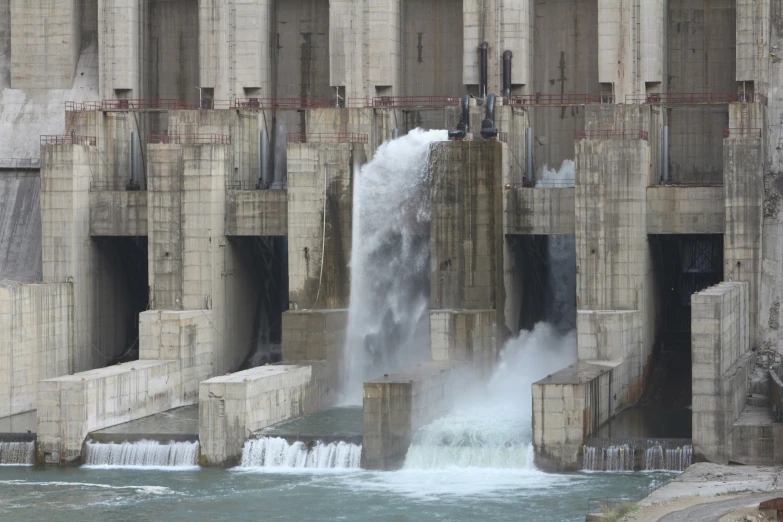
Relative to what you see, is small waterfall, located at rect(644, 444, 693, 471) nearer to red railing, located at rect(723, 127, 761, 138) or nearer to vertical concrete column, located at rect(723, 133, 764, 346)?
vertical concrete column, located at rect(723, 133, 764, 346)

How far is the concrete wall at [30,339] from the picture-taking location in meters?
53.9

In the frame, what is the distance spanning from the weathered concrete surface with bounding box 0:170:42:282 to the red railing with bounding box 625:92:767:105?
78.2ft

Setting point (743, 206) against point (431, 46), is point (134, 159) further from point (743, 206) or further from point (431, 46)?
point (743, 206)

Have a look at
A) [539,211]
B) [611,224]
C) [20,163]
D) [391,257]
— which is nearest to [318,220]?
[391,257]

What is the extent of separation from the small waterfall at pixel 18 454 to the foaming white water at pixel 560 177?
22.4 meters

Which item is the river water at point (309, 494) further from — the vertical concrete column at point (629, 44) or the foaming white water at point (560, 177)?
the vertical concrete column at point (629, 44)

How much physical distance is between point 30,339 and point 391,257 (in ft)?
42.6

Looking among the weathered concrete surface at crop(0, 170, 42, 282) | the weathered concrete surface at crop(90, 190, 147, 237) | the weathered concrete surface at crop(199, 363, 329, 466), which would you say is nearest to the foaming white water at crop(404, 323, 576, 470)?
the weathered concrete surface at crop(199, 363, 329, 466)

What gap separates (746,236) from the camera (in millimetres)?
52531

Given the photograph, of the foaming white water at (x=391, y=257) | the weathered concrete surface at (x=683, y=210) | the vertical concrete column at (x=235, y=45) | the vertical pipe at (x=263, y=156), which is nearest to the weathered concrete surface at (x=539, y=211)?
the weathered concrete surface at (x=683, y=210)

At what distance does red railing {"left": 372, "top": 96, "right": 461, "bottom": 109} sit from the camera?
205ft

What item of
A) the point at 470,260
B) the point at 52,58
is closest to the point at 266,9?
the point at 52,58

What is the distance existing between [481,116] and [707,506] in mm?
24786

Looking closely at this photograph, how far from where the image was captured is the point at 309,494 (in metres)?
43.6
